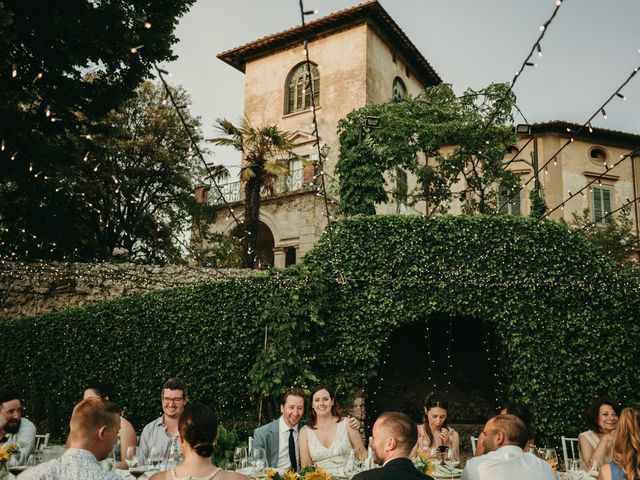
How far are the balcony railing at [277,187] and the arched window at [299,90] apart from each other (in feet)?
10.1

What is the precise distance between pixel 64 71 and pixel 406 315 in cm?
853

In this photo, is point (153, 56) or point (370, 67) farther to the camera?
point (370, 67)

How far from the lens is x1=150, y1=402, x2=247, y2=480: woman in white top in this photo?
3.30 m

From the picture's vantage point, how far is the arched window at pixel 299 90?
2108 centimetres

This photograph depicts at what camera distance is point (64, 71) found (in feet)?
38.8

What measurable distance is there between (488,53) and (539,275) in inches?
221

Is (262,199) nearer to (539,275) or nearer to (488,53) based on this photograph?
(539,275)

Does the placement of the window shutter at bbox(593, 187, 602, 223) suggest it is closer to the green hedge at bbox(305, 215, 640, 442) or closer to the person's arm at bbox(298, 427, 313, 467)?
the green hedge at bbox(305, 215, 640, 442)

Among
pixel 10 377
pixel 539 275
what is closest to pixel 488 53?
pixel 539 275

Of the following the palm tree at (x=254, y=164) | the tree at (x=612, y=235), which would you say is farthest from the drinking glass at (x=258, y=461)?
the tree at (x=612, y=235)

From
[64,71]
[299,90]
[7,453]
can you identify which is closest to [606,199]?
[299,90]

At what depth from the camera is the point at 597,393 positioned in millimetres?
9648

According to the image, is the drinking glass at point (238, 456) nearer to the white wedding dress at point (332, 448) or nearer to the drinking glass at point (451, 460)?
the white wedding dress at point (332, 448)

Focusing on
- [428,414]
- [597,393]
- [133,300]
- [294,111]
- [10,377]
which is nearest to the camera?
[428,414]
